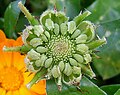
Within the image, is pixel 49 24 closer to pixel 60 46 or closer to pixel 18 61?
pixel 60 46

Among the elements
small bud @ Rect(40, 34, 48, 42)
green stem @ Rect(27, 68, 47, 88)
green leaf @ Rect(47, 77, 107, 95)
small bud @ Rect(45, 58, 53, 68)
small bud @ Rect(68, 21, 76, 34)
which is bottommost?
green leaf @ Rect(47, 77, 107, 95)

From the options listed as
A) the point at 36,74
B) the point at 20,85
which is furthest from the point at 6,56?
the point at 36,74

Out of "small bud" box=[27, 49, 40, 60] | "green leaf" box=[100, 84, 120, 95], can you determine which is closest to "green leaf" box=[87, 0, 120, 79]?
"green leaf" box=[100, 84, 120, 95]

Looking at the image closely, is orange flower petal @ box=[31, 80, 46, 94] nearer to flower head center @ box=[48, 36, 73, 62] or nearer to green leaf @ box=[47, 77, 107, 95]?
green leaf @ box=[47, 77, 107, 95]

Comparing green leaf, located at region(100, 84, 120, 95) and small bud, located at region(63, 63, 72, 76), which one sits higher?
small bud, located at region(63, 63, 72, 76)

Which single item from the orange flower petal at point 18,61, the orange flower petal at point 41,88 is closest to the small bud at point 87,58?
the orange flower petal at point 41,88

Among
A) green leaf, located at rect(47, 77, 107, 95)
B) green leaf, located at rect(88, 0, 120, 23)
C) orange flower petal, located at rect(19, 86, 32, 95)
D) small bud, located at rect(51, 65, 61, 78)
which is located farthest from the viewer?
green leaf, located at rect(88, 0, 120, 23)
